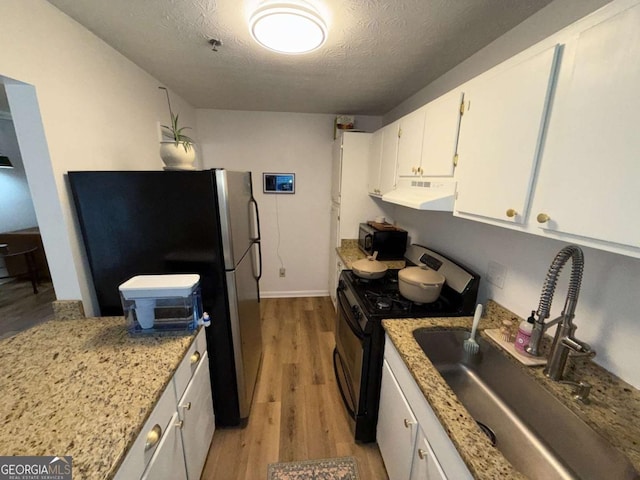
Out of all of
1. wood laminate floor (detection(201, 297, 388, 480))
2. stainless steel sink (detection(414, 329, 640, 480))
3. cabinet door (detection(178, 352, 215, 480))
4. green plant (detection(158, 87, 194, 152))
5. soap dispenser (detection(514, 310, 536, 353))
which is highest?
green plant (detection(158, 87, 194, 152))

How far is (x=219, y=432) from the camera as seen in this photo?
1693 mm

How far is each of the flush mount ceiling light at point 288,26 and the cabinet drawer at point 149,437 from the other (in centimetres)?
161

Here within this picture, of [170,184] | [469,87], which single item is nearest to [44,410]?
[170,184]

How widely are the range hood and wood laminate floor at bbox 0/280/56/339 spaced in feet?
11.0

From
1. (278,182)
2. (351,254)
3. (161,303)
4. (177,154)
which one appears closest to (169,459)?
(161,303)

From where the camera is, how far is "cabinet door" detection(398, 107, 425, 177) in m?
1.64

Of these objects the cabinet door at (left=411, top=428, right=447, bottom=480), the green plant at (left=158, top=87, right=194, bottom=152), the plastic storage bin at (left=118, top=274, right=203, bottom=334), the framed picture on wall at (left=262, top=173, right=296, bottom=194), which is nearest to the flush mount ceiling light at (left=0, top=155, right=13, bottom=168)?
the green plant at (left=158, top=87, right=194, bottom=152)

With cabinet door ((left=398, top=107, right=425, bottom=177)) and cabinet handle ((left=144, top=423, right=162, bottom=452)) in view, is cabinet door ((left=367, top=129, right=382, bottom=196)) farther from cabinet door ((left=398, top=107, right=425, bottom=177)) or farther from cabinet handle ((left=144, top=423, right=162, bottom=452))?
cabinet handle ((left=144, top=423, right=162, bottom=452))

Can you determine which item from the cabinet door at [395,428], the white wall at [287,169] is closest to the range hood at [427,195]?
the cabinet door at [395,428]

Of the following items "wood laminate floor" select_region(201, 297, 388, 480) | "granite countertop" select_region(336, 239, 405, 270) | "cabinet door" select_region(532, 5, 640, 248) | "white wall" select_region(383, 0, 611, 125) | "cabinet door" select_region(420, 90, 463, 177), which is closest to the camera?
"cabinet door" select_region(532, 5, 640, 248)

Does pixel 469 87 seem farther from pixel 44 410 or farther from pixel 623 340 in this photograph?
pixel 44 410

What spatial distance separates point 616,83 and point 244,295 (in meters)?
1.80

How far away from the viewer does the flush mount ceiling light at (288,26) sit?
3.55 ft

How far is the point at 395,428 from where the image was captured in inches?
48.9
